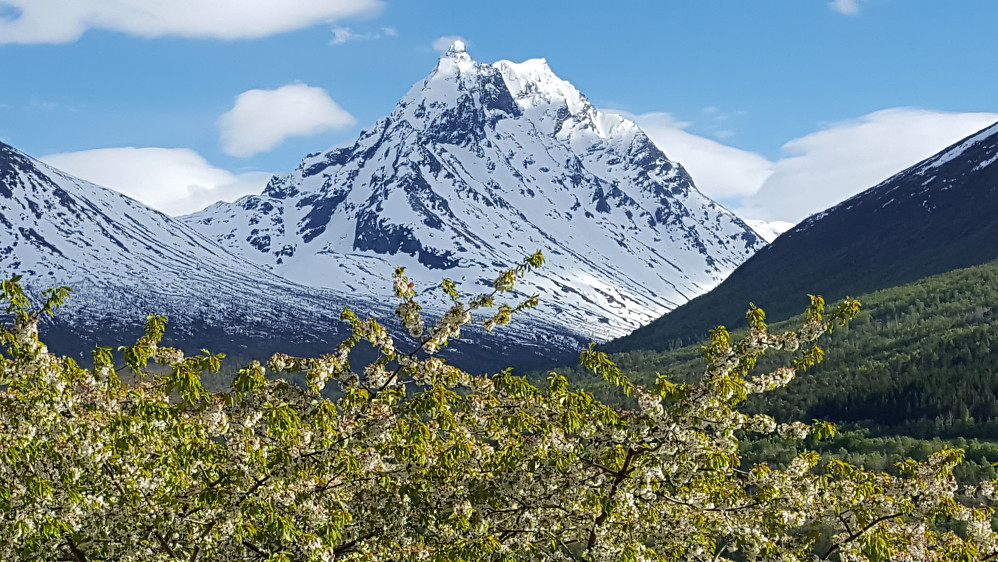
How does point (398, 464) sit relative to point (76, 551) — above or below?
above

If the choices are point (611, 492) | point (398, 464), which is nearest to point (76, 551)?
point (398, 464)

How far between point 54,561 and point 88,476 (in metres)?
2.05

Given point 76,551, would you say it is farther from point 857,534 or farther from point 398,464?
point 857,534

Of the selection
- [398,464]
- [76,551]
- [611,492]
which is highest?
[611,492]

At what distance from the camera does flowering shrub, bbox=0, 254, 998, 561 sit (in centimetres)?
1667

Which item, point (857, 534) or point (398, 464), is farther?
point (398, 464)

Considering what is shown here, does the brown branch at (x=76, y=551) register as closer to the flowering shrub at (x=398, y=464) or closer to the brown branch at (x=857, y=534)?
the flowering shrub at (x=398, y=464)

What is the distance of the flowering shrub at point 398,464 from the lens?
656 inches

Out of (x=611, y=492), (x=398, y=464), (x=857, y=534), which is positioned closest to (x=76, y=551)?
(x=398, y=464)

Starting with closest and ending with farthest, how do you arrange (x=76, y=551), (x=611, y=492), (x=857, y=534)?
(x=611, y=492) → (x=76, y=551) → (x=857, y=534)

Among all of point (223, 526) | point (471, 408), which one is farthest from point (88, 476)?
point (471, 408)

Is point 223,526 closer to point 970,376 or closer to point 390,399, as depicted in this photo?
point 390,399

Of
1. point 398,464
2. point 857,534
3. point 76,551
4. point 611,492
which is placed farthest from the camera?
point 398,464

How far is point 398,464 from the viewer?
65.5 feet
